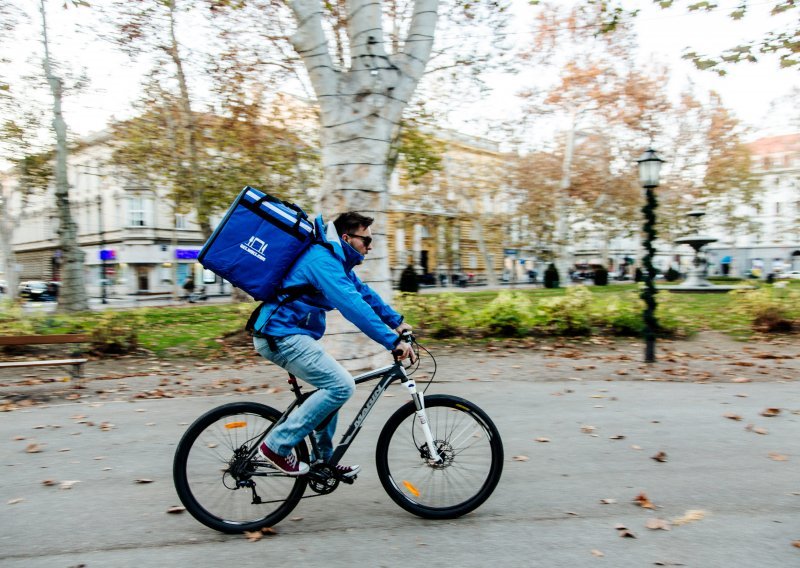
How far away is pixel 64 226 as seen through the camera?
19547mm

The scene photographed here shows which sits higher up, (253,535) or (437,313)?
(437,313)

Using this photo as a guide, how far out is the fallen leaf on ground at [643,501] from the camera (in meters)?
4.00

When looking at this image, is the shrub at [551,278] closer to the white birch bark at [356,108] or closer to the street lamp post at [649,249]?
the street lamp post at [649,249]

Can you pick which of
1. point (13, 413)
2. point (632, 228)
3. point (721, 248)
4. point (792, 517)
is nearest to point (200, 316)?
point (13, 413)

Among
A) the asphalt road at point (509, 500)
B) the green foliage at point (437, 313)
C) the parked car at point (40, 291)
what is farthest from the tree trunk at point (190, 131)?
the parked car at point (40, 291)

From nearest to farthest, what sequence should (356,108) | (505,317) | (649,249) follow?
(356,108)
(649,249)
(505,317)

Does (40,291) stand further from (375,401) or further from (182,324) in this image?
(375,401)

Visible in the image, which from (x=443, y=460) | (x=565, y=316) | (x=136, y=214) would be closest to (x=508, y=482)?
(x=443, y=460)

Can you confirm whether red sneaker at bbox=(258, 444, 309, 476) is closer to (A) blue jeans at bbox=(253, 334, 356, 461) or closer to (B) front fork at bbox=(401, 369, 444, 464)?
(A) blue jeans at bbox=(253, 334, 356, 461)

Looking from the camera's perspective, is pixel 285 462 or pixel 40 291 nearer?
pixel 285 462

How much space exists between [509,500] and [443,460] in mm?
649

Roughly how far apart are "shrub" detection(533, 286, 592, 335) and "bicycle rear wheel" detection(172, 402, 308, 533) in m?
8.96

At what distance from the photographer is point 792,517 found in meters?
3.79

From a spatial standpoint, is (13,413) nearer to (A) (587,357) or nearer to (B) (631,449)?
(B) (631,449)
